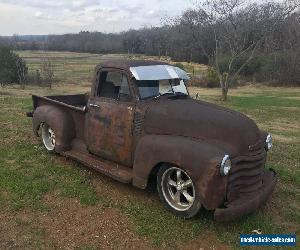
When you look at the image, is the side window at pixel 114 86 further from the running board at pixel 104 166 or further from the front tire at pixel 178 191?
the front tire at pixel 178 191

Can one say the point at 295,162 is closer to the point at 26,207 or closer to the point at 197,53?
the point at 26,207

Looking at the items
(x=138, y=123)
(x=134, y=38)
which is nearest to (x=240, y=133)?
(x=138, y=123)

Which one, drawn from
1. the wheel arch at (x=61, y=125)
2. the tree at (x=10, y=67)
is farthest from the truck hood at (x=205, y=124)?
the tree at (x=10, y=67)

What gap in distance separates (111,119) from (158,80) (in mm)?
933

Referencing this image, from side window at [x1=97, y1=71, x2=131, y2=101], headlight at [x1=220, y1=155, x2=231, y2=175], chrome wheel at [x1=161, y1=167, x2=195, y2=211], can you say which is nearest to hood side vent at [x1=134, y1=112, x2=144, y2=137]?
side window at [x1=97, y1=71, x2=131, y2=101]

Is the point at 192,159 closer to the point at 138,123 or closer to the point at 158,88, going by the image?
the point at 138,123

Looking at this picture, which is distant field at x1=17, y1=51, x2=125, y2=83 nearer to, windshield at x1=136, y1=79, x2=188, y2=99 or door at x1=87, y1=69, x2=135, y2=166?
door at x1=87, y1=69, x2=135, y2=166

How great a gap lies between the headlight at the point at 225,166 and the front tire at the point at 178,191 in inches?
17.7

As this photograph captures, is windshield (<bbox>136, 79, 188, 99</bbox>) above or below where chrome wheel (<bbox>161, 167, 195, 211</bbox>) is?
above

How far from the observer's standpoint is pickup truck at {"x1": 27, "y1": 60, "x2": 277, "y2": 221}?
457 centimetres

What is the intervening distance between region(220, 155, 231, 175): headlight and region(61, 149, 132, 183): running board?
1543 millimetres

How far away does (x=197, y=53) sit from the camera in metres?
61.2

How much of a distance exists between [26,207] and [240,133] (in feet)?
10.0

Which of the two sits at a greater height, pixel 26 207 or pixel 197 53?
pixel 197 53
